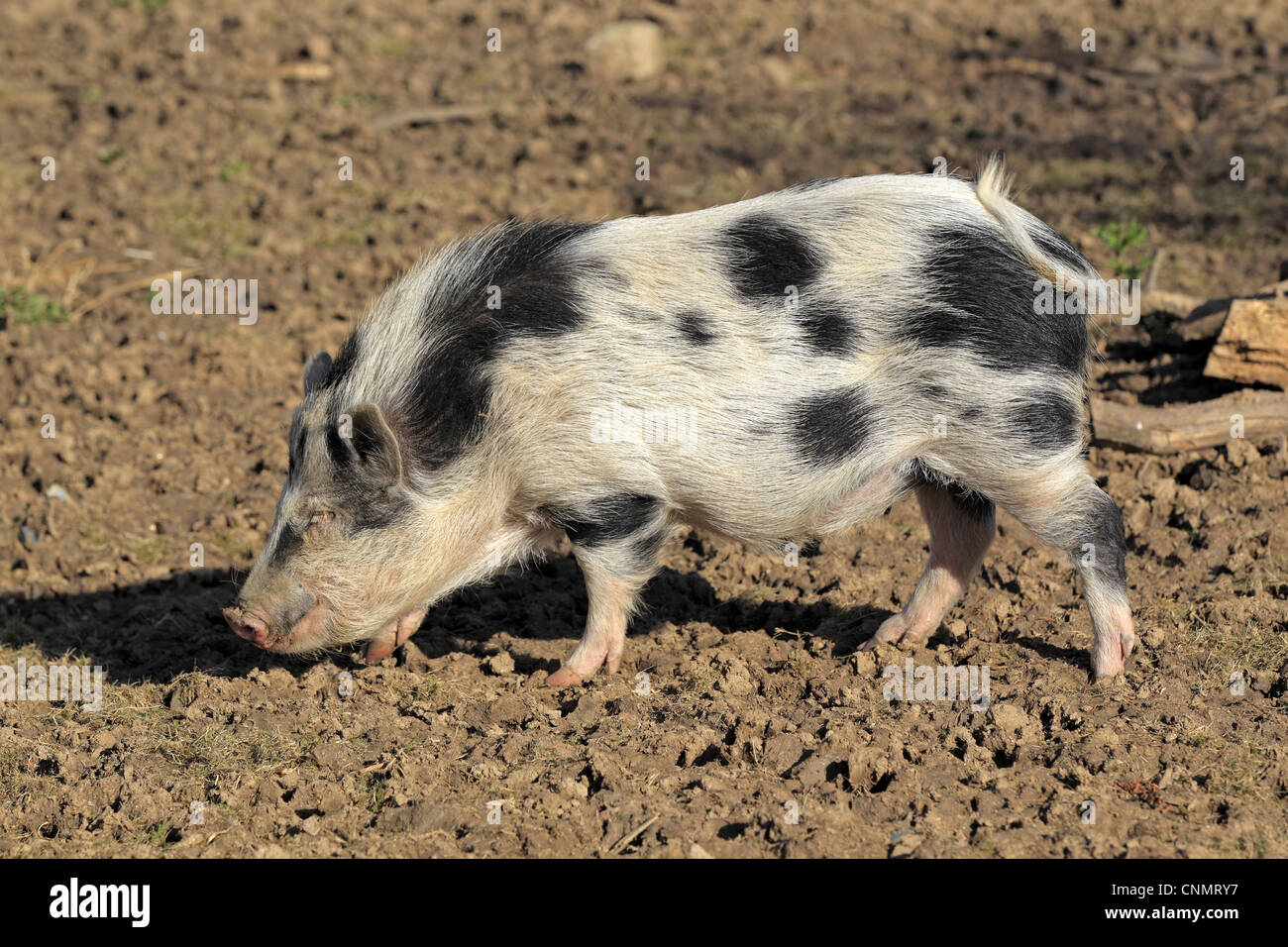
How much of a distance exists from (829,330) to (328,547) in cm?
193

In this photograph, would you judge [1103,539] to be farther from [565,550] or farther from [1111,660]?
[565,550]

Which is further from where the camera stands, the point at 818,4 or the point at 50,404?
the point at 818,4

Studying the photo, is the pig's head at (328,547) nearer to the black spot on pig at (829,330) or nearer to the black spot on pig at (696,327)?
the black spot on pig at (696,327)

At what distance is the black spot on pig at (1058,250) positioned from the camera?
4824 mm

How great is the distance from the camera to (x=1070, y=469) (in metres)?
4.82

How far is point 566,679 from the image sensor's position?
5164 mm

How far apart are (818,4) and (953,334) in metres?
9.07

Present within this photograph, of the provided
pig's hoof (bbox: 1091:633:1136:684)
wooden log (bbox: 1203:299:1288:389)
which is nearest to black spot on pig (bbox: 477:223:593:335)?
pig's hoof (bbox: 1091:633:1136:684)

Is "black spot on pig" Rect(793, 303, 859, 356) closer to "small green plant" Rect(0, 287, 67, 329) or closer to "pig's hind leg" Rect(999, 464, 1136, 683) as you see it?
"pig's hind leg" Rect(999, 464, 1136, 683)

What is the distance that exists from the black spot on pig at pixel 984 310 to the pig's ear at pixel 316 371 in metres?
2.08

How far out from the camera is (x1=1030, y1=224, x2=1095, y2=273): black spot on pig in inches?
190

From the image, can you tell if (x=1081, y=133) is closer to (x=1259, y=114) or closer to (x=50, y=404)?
(x=1259, y=114)

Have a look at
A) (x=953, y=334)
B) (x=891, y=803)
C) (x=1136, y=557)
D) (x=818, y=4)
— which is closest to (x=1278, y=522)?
(x=1136, y=557)

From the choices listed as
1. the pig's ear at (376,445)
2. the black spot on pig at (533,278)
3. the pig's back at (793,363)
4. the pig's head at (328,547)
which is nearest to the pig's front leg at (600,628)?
the pig's back at (793,363)
